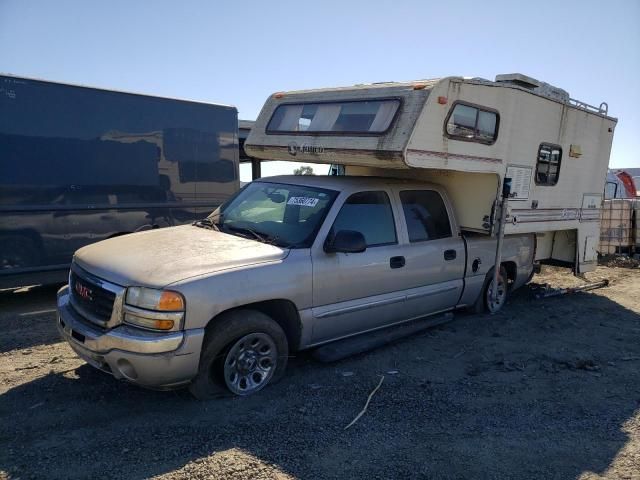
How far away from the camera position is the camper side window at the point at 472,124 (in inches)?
211

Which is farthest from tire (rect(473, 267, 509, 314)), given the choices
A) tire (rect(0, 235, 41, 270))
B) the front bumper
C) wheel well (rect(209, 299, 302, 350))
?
tire (rect(0, 235, 41, 270))

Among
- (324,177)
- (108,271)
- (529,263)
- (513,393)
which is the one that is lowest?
(513,393)

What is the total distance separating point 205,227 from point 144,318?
1.64 meters

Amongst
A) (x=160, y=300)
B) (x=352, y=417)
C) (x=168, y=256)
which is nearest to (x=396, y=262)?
(x=352, y=417)

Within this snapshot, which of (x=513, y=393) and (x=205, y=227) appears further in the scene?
(x=205, y=227)

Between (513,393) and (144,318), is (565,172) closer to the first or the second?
(513,393)

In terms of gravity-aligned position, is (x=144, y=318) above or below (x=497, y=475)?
above

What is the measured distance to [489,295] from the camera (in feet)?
22.1

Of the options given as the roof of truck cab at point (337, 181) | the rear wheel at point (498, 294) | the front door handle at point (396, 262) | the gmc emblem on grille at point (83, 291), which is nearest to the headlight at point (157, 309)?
the gmc emblem on grille at point (83, 291)

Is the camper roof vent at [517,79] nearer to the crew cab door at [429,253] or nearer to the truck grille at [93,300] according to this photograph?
the crew cab door at [429,253]

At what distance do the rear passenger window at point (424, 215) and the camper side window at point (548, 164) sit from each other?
193 cm

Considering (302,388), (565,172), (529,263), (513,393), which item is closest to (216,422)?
(302,388)

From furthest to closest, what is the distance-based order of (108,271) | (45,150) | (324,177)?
(45,150), (324,177), (108,271)

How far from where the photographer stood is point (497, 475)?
3230 millimetres
